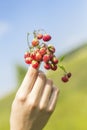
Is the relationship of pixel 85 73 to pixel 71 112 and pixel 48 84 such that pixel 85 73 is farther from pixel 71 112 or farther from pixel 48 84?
pixel 48 84

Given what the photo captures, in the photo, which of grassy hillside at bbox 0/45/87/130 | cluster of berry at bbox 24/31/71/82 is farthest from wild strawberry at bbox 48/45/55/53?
grassy hillside at bbox 0/45/87/130

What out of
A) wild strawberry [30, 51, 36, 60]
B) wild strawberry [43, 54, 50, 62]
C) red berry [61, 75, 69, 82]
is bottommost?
red berry [61, 75, 69, 82]

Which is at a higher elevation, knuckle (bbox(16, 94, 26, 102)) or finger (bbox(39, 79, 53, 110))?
knuckle (bbox(16, 94, 26, 102))

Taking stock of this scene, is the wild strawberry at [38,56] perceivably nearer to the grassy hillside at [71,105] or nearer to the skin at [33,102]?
the skin at [33,102]

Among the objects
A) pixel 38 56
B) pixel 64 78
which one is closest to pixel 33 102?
pixel 38 56

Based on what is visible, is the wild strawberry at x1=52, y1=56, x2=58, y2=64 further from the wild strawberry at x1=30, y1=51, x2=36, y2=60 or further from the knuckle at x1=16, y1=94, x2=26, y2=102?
the knuckle at x1=16, y1=94, x2=26, y2=102

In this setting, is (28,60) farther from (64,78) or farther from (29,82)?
(64,78)

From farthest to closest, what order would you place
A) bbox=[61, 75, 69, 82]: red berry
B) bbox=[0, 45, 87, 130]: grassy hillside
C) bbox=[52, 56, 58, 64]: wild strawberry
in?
1. bbox=[0, 45, 87, 130]: grassy hillside
2. bbox=[61, 75, 69, 82]: red berry
3. bbox=[52, 56, 58, 64]: wild strawberry

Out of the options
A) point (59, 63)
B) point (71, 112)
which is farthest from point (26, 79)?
point (71, 112)
